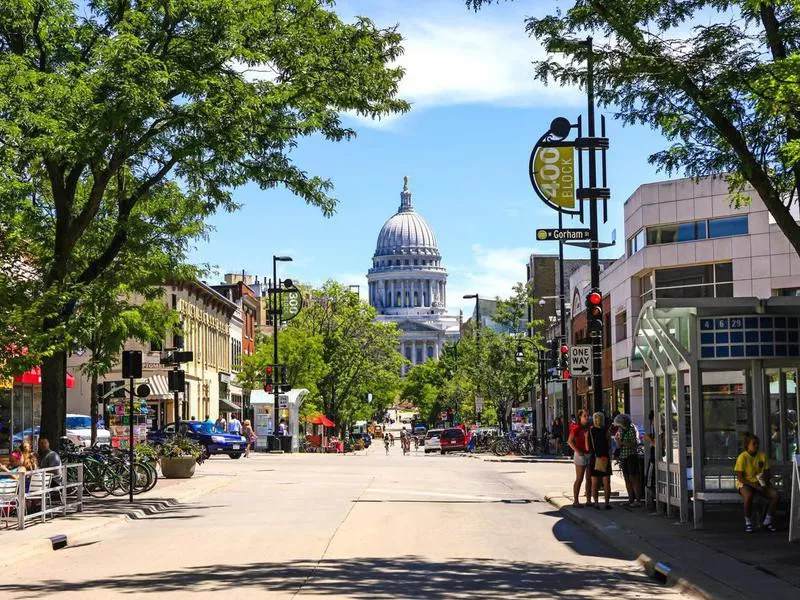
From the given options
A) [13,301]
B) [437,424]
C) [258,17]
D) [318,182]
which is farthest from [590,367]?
[437,424]

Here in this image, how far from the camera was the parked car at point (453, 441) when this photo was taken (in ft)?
267

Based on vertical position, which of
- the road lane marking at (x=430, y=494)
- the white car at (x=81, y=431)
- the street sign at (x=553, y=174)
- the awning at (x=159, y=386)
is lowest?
the road lane marking at (x=430, y=494)

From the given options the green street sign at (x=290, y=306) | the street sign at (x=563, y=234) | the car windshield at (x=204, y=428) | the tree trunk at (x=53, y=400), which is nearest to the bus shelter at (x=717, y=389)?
the street sign at (x=563, y=234)

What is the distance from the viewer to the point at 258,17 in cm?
2350

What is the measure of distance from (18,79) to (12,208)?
164 inches

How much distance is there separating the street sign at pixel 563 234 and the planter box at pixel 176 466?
14625mm

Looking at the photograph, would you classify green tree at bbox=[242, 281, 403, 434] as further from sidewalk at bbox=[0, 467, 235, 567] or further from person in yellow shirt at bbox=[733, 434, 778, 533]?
person in yellow shirt at bbox=[733, 434, 778, 533]

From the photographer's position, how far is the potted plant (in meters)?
35.4

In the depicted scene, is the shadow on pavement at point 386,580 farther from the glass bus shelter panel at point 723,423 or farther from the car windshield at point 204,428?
the car windshield at point 204,428

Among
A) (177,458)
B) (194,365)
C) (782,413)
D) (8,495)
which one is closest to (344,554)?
(8,495)

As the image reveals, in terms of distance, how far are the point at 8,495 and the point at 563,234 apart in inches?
456

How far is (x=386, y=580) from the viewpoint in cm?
1323

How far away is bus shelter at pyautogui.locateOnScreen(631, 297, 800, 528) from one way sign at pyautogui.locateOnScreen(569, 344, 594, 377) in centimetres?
578

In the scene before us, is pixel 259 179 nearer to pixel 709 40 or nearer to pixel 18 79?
pixel 18 79
